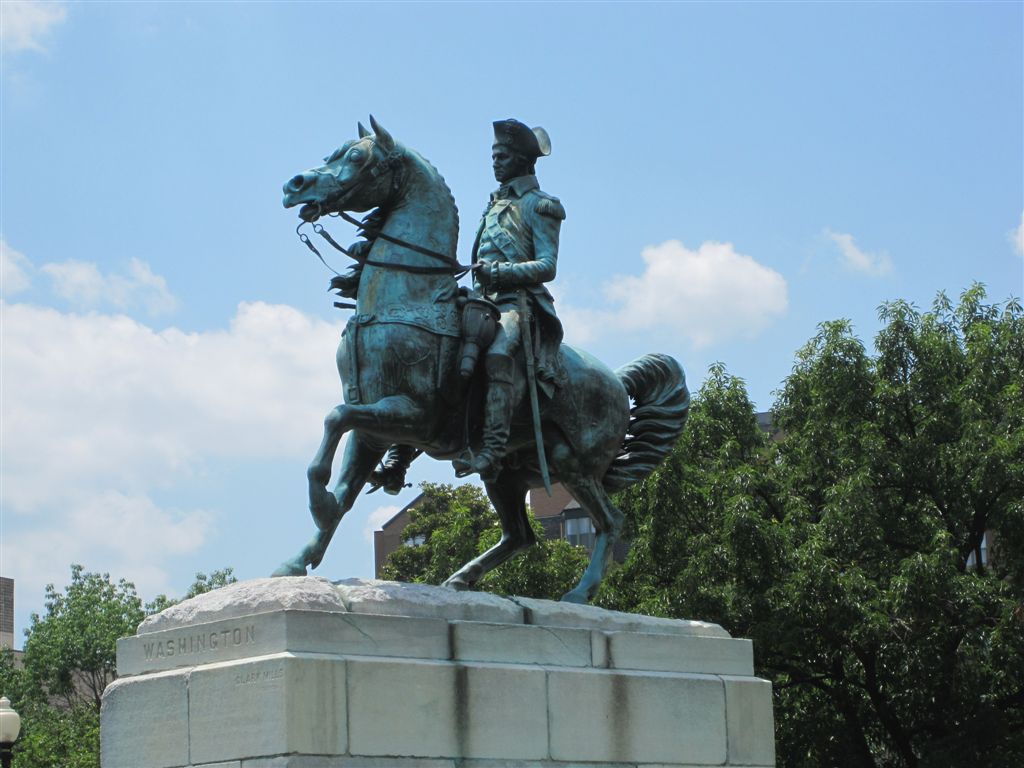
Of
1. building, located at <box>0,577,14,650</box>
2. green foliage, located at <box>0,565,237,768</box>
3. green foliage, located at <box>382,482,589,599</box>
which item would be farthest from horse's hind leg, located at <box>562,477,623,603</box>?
building, located at <box>0,577,14,650</box>

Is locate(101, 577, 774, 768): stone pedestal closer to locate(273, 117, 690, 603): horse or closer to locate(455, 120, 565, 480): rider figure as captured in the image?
locate(273, 117, 690, 603): horse

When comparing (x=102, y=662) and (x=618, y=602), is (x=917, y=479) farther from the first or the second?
(x=102, y=662)

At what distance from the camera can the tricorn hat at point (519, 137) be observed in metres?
12.2

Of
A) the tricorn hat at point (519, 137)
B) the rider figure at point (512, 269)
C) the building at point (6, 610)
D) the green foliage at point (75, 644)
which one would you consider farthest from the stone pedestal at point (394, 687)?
the building at point (6, 610)

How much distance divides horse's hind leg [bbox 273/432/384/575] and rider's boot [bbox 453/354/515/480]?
2.25ft

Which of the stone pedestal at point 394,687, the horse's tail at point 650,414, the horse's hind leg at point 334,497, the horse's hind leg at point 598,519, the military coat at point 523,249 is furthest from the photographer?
the horse's tail at point 650,414

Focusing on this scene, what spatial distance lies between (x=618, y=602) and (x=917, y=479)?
15.9ft

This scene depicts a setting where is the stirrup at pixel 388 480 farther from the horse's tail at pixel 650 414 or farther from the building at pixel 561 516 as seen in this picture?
the building at pixel 561 516

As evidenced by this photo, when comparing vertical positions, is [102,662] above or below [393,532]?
below

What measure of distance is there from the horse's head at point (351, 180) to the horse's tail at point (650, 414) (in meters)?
2.70

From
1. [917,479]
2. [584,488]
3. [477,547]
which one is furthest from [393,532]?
[584,488]

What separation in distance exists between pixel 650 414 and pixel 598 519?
117 cm

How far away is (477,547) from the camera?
28969 millimetres

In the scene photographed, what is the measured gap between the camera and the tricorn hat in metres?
12.2
